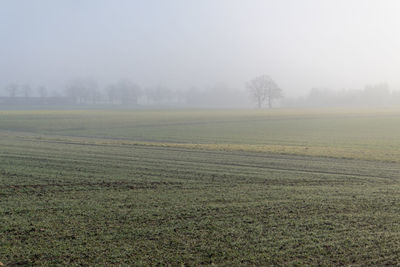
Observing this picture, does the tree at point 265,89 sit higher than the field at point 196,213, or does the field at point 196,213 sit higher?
the tree at point 265,89

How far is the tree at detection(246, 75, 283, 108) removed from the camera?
117 metres

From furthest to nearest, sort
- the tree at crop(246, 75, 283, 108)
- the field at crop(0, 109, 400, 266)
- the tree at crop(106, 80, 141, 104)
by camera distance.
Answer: the tree at crop(106, 80, 141, 104)
the tree at crop(246, 75, 283, 108)
the field at crop(0, 109, 400, 266)

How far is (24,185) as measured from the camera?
A: 14.7 m

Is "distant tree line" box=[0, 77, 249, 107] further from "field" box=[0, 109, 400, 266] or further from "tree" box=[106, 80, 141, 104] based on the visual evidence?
"field" box=[0, 109, 400, 266]

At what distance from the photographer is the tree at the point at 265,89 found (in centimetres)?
11712

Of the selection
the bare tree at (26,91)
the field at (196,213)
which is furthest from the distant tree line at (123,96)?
the field at (196,213)

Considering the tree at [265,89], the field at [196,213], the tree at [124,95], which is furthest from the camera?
the tree at [124,95]

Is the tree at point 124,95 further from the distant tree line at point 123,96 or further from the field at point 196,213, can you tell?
the field at point 196,213

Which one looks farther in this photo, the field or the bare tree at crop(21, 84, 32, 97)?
the bare tree at crop(21, 84, 32, 97)

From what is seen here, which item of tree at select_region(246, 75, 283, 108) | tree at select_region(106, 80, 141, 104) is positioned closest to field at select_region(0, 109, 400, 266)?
tree at select_region(246, 75, 283, 108)

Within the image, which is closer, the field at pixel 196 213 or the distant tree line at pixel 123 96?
the field at pixel 196 213

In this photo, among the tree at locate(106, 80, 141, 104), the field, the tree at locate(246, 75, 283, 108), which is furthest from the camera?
the tree at locate(106, 80, 141, 104)

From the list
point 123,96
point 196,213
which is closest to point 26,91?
point 123,96

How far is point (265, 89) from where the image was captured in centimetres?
11812
